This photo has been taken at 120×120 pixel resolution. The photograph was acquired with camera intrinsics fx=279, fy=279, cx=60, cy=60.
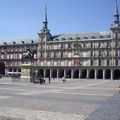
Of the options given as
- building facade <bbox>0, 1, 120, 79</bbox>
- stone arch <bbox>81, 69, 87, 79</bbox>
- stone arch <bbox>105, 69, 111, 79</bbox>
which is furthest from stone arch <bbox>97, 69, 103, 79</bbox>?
stone arch <bbox>81, 69, 87, 79</bbox>

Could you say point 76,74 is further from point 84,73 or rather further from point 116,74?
point 116,74

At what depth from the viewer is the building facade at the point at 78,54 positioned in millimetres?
96312

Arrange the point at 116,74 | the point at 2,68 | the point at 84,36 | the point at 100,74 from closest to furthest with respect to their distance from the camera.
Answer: the point at 116,74, the point at 100,74, the point at 84,36, the point at 2,68

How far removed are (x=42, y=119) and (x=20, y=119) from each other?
889 millimetres

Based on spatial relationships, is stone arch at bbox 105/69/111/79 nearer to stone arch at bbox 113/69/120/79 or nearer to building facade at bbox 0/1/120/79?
building facade at bbox 0/1/120/79

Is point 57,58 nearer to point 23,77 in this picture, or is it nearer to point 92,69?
point 92,69

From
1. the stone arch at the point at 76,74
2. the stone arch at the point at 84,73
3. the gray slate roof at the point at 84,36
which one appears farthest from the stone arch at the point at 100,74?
the gray slate roof at the point at 84,36

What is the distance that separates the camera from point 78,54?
100625 millimetres

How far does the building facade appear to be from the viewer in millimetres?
96312

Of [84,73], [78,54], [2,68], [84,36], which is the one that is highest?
[84,36]

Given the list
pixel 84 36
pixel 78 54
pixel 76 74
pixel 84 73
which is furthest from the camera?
pixel 84 36

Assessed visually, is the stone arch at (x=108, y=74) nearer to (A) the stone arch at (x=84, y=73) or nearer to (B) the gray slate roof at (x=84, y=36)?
(A) the stone arch at (x=84, y=73)

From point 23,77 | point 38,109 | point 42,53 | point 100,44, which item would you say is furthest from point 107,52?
point 38,109

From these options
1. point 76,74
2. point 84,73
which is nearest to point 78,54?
point 84,73
